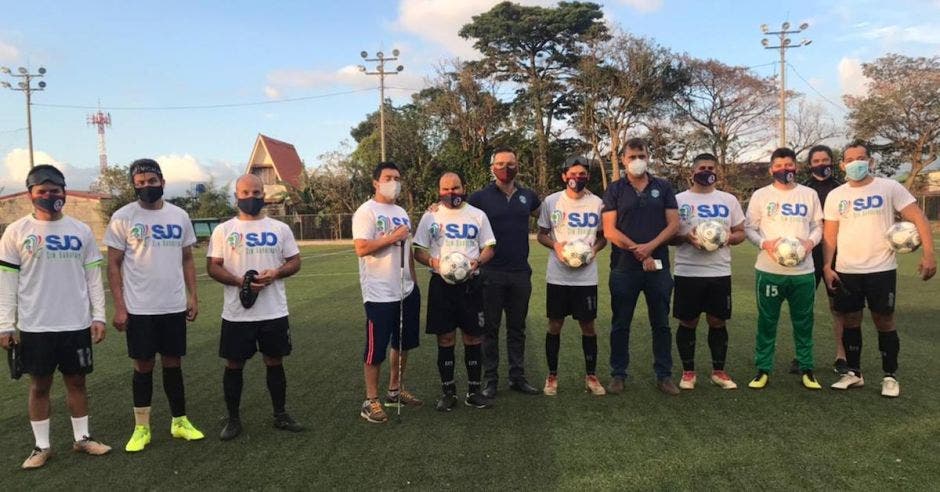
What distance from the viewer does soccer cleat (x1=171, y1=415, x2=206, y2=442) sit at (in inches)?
168

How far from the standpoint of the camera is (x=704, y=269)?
5008 mm

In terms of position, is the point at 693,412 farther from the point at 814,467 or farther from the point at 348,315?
the point at 348,315

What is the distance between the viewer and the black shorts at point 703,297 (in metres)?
5.00

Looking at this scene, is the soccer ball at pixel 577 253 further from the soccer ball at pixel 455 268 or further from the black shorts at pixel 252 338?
the black shorts at pixel 252 338

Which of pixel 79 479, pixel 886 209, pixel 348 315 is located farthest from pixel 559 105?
pixel 79 479

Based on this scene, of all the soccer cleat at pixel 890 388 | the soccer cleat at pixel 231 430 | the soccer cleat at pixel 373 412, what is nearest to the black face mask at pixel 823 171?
the soccer cleat at pixel 890 388

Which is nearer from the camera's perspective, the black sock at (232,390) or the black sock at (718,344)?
the black sock at (232,390)

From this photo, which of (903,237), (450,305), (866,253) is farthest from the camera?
(866,253)

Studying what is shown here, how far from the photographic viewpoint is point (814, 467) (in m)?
3.46

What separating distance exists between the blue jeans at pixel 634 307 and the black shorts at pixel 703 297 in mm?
165

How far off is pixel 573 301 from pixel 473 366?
3.39 feet

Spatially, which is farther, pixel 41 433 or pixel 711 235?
pixel 711 235

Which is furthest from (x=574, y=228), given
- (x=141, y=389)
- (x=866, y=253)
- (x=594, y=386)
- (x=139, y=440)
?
(x=139, y=440)

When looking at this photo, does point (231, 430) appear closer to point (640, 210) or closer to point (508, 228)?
point (508, 228)
